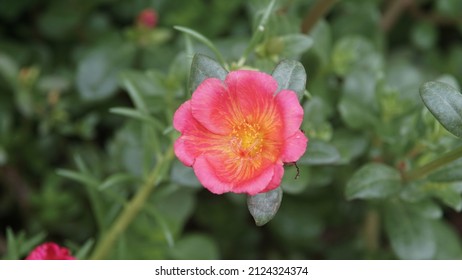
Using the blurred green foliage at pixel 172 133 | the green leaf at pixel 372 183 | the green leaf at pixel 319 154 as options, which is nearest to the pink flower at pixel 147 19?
the blurred green foliage at pixel 172 133

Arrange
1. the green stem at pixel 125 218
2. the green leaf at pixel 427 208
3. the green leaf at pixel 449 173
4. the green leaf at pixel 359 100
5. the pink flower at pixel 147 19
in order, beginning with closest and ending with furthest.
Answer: the green leaf at pixel 449 173 < the green stem at pixel 125 218 < the green leaf at pixel 427 208 < the green leaf at pixel 359 100 < the pink flower at pixel 147 19

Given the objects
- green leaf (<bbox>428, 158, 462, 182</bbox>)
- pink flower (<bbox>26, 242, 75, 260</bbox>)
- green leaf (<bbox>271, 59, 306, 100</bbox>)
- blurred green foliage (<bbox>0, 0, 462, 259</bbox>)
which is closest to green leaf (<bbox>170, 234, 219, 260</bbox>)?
blurred green foliage (<bbox>0, 0, 462, 259</bbox>)

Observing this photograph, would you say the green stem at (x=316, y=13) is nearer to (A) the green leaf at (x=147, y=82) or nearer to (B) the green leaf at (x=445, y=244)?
(A) the green leaf at (x=147, y=82)

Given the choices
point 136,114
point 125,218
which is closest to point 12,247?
point 125,218

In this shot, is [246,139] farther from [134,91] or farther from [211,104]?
[134,91]

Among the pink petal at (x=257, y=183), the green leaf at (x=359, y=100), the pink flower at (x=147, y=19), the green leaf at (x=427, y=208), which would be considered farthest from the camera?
the pink flower at (x=147, y=19)
